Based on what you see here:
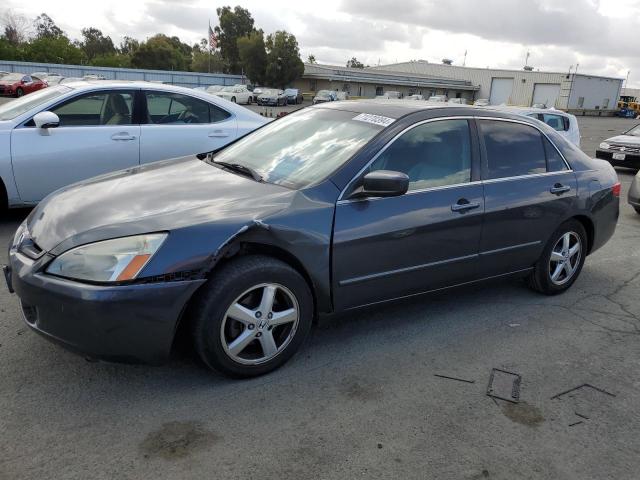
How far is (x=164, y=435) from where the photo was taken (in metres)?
2.60

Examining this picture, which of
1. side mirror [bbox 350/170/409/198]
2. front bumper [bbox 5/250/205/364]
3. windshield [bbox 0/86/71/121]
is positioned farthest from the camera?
windshield [bbox 0/86/71/121]

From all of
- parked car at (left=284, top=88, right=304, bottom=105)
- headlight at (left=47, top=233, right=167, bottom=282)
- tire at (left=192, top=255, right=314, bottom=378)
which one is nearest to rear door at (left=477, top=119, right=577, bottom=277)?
tire at (left=192, top=255, right=314, bottom=378)

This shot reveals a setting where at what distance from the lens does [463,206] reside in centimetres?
374

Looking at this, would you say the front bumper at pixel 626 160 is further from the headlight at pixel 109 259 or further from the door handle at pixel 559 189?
the headlight at pixel 109 259

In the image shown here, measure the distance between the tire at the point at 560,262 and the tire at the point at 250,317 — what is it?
2282 mm

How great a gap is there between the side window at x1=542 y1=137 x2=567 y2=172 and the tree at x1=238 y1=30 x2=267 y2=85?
68758 millimetres

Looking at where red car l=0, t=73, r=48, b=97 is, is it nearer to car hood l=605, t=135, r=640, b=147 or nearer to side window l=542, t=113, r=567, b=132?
side window l=542, t=113, r=567, b=132

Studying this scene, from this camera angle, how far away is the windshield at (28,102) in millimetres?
5660

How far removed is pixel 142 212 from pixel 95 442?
118cm

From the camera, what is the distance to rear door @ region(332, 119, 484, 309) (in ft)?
10.8

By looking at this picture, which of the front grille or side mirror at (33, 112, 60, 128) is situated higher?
side mirror at (33, 112, 60, 128)

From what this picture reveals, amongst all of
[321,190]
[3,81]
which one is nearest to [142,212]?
[321,190]

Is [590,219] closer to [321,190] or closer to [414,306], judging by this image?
[414,306]

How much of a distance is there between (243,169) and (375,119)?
0.97 metres
